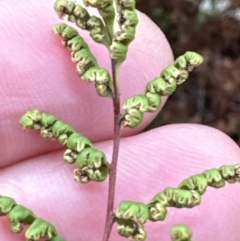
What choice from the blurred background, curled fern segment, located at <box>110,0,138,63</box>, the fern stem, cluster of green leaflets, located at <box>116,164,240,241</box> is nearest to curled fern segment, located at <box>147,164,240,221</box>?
cluster of green leaflets, located at <box>116,164,240,241</box>

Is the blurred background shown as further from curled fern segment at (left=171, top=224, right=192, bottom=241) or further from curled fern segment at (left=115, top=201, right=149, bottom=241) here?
curled fern segment at (left=171, top=224, right=192, bottom=241)

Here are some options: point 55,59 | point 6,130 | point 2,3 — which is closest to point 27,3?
point 2,3

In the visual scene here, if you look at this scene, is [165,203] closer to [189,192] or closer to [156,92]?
[189,192]

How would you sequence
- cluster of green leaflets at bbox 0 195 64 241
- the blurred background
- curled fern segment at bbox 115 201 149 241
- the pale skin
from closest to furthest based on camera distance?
curled fern segment at bbox 115 201 149 241 → cluster of green leaflets at bbox 0 195 64 241 → the pale skin → the blurred background

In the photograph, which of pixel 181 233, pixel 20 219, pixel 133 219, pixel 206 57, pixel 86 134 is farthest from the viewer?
pixel 206 57

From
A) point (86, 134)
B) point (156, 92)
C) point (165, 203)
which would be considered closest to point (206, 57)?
point (86, 134)

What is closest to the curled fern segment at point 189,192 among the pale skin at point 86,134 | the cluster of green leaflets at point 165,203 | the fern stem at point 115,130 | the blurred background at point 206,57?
the cluster of green leaflets at point 165,203

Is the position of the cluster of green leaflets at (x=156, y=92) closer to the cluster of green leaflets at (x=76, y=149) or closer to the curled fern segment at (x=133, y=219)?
the cluster of green leaflets at (x=76, y=149)
